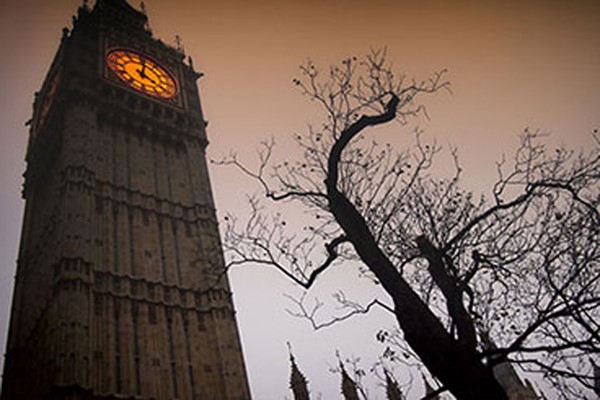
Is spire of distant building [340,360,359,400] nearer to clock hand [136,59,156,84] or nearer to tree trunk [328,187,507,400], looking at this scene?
clock hand [136,59,156,84]

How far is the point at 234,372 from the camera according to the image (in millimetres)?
26516

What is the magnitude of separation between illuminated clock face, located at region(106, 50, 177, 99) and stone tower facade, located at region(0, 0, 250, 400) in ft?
0.39

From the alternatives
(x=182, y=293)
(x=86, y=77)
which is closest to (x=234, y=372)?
(x=182, y=293)

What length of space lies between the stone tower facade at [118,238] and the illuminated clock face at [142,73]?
0.12 metres

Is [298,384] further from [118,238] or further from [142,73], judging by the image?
[142,73]

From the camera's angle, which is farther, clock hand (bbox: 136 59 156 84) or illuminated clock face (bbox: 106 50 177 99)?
clock hand (bbox: 136 59 156 84)

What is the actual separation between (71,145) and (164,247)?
9657 millimetres

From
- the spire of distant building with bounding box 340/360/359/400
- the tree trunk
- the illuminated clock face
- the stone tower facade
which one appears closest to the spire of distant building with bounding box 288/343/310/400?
the spire of distant building with bounding box 340/360/359/400

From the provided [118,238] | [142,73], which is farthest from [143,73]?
[118,238]

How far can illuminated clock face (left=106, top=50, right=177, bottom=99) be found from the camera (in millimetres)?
40281

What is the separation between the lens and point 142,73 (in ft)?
136

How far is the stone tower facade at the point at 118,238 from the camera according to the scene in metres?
24.3

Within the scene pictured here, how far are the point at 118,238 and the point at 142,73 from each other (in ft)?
56.9

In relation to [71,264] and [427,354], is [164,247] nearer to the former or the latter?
[71,264]
